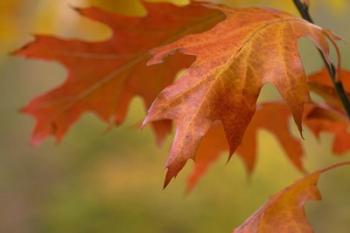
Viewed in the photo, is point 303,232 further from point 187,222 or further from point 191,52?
point 187,222

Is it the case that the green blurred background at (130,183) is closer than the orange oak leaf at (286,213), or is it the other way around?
the orange oak leaf at (286,213)

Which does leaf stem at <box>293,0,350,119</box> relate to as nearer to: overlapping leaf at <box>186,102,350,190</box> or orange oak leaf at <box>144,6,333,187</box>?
orange oak leaf at <box>144,6,333,187</box>

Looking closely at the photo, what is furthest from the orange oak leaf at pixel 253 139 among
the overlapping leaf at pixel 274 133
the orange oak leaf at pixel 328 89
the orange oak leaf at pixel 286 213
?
the orange oak leaf at pixel 286 213

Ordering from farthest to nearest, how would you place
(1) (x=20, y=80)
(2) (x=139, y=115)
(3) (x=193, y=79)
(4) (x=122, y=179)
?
(1) (x=20, y=80), (4) (x=122, y=179), (2) (x=139, y=115), (3) (x=193, y=79)

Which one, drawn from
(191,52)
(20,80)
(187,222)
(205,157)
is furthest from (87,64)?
(20,80)

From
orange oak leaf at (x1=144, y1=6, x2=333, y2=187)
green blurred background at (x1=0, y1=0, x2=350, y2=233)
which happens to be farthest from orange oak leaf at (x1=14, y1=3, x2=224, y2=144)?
green blurred background at (x1=0, y1=0, x2=350, y2=233)

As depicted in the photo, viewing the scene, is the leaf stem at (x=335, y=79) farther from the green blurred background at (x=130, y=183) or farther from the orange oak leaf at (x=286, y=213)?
the green blurred background at (x=130, y=183)

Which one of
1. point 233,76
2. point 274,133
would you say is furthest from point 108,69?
point 233,76
